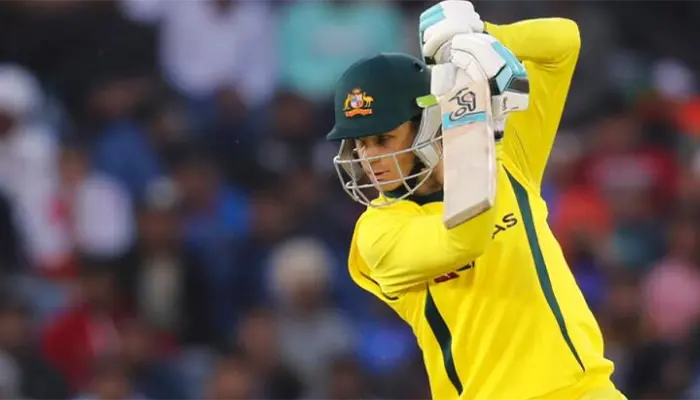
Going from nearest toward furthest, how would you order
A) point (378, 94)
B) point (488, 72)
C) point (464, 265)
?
point (488, 72), point (464, 265), point (378, 94)

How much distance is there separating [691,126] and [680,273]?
1509 millimetres

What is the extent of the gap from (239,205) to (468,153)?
5123mm

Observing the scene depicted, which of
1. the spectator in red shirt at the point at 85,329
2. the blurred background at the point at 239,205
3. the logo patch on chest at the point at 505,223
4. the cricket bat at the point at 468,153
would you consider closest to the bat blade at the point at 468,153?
the cricket bat at the point at 468,153

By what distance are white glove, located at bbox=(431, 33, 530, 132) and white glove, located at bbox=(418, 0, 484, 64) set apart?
0.39 feet

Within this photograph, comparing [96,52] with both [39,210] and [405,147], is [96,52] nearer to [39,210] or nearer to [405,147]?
[39,210]

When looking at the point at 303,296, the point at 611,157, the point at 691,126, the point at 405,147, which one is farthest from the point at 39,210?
the point at 405,147

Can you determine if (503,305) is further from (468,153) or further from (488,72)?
(488,72)

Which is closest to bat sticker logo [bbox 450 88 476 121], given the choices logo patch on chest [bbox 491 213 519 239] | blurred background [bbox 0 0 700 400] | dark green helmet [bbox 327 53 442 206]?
dark green helmet [bbox 327 53 442 206]

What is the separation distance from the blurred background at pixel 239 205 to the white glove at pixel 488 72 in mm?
3911

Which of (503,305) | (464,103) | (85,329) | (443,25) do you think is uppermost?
(443,25)

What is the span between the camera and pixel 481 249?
4.21m

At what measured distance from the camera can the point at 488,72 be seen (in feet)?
13.9

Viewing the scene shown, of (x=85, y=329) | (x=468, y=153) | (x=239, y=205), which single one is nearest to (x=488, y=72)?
(x=468, y=153)

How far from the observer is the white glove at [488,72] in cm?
424
